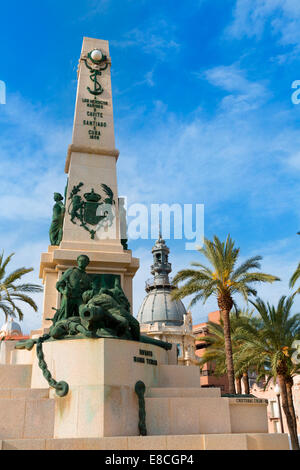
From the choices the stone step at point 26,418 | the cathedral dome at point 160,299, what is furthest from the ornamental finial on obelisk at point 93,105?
the cathedral dome at point 160,299

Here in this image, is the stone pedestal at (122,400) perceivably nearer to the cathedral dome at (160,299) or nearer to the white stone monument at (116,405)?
the white stone monument at (116,405)

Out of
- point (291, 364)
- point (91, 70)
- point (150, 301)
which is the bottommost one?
point (291, 364)

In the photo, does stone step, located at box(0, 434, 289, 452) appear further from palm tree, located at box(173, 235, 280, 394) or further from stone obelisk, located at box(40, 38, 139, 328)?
palm tree, located at box(173, 235, 280, 394)

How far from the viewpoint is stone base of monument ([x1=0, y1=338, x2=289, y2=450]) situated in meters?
9.51

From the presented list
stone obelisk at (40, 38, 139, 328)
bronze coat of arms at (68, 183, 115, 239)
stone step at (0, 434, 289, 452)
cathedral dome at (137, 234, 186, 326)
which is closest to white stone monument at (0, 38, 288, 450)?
stone step at (0, 434, 289, 452)

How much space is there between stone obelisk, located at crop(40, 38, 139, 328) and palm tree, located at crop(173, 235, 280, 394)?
20.0ft

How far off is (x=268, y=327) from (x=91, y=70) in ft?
45.0

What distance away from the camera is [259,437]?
9.87 m

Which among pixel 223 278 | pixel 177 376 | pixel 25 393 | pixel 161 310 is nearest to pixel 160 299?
pixel 161 310

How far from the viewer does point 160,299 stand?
254 feet

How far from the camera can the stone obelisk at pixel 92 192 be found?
16141mm
